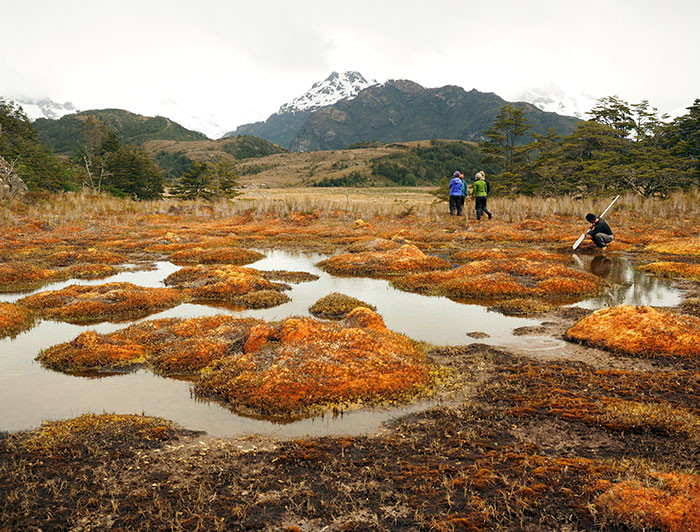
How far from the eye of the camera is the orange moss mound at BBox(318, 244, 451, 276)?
61.8ft

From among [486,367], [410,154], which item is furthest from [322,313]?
[410,154]

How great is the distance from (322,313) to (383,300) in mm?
2452

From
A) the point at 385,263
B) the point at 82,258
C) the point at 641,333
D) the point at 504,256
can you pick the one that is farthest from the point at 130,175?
the point at 641,333

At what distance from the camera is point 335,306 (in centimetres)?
1272

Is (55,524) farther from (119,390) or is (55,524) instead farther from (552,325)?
(552,325)

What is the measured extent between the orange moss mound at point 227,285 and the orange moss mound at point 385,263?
3.57 metres

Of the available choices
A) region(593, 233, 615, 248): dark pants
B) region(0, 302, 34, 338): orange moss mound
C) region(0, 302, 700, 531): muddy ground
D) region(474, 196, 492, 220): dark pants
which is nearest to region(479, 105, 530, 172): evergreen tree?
region(474, 196, 492, 220): dark pants

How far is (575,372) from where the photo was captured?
7.70 meters

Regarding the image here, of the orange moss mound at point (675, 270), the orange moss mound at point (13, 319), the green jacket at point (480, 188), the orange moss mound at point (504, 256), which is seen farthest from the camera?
the green jacket at point (480, 188)

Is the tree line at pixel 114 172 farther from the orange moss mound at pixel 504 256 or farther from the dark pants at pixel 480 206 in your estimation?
the orange moss mound at pixel 504 256

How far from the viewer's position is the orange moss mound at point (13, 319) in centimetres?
1095

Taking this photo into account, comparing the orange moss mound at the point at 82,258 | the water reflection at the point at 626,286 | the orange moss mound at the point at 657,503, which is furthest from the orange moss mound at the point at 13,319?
the water reflection at the point at 626,286

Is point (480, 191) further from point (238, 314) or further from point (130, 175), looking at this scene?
point (130, 175)

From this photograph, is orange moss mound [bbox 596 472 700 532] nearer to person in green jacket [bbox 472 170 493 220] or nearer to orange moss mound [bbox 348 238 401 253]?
orange moss mound [bbox 348 238 401 253]
